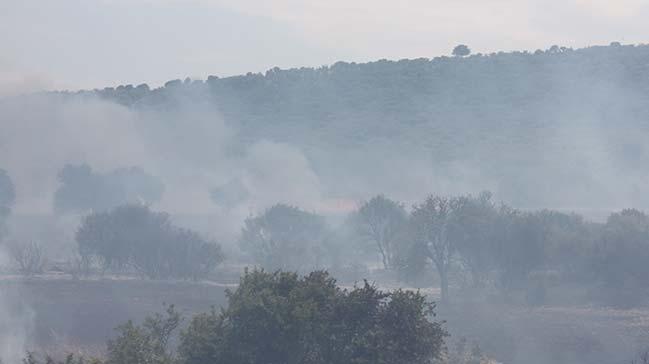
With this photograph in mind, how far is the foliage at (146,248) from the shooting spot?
7594 centimetres

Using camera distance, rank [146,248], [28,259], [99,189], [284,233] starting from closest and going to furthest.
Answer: [28,259]
[146,248]
[284,233]
[99,189]

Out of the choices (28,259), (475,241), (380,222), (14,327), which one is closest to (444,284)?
(475,241)

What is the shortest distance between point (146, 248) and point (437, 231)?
706 inches

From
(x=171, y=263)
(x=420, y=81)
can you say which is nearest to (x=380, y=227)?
(x=171, y=263)

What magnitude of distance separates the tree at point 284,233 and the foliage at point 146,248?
4921 mm

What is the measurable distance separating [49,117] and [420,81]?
145ft

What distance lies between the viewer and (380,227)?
90.7 meters

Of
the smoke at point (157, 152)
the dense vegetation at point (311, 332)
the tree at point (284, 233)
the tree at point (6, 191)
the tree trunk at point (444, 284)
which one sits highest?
the smoke at point (157, 152)

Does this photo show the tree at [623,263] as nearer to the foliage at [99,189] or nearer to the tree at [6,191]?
the foliage at [99,189]

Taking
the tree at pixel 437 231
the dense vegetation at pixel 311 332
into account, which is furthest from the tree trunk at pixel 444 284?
the dense vegetation at pixel 311 332

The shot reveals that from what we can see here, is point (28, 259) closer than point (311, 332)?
No

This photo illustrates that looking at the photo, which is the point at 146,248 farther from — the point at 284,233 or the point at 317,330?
the point at 317,330

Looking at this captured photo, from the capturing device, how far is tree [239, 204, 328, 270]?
3243 inches

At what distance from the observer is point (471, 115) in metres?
140
